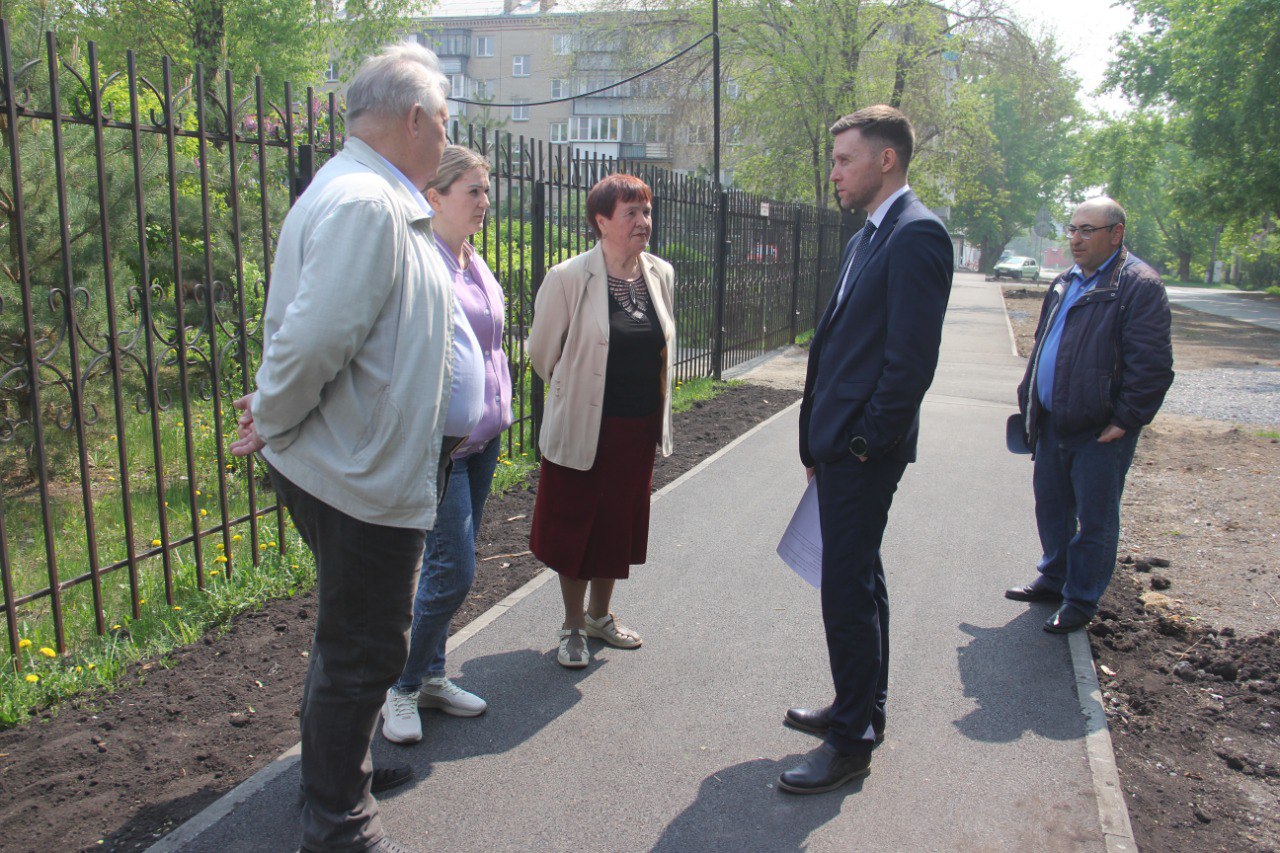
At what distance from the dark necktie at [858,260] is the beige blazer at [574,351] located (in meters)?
1.10

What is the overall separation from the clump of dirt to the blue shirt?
2915mm

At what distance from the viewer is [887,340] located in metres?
2.89

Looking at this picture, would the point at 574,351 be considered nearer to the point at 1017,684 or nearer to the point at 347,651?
the point at 347,651

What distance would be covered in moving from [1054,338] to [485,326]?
2.85 meters

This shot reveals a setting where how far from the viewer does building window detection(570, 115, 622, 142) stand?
65.8m

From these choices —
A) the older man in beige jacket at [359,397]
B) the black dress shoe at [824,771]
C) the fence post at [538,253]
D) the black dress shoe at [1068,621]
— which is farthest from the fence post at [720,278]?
the older man in beige jacket at [359,397]

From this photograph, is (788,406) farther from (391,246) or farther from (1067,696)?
(391,246)

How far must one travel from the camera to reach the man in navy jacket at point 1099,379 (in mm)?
4301

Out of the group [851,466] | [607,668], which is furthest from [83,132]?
[851,466]

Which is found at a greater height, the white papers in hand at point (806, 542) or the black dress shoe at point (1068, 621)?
the white papers in hand at point (806, 542)

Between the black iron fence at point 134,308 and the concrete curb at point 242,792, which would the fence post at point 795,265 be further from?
the concrete curb at point 242,792

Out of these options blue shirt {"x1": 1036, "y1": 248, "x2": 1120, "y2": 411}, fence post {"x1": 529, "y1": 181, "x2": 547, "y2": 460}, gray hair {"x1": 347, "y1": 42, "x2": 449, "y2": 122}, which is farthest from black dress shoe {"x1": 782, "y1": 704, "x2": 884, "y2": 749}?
fence post {"x1": 529, "y1": 181, "x2": 547, "y2": 460}

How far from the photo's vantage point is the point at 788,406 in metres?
10.7

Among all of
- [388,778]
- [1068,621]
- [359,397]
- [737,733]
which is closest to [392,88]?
[359,397]
